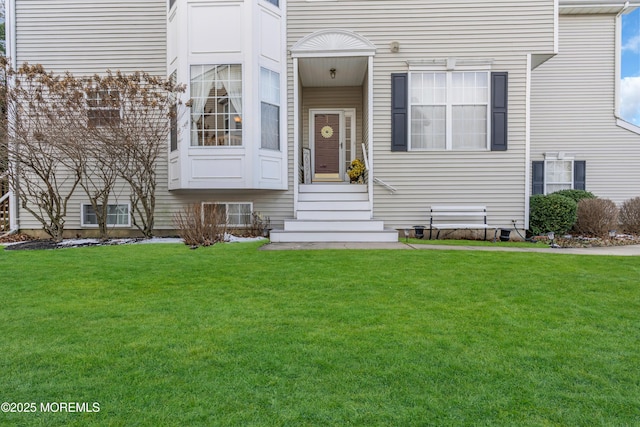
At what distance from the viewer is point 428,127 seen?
333 inches

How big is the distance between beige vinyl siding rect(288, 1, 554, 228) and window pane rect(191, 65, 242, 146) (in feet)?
5.56

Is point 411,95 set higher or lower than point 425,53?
lower

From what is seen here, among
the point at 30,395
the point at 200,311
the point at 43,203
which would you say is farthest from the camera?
the point at 43,203

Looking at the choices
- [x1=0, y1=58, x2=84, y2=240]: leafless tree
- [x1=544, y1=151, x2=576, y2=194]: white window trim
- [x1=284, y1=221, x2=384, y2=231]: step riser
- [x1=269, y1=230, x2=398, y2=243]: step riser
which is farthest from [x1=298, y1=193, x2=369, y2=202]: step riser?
[x1=544, y1=151, x2=576, y2=194]: white window trim

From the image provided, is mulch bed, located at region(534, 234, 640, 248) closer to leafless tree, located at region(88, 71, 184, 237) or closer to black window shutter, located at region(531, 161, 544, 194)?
black window shutter, located at region(531, 161, 544, 194)

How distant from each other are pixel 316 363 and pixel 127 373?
1055 mm

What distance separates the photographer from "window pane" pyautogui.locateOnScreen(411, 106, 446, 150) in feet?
27.7

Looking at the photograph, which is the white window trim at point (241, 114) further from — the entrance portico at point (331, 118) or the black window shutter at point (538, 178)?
the black window shutter at point (538, 178)

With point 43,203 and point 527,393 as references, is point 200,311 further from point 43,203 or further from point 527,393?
point 43,203

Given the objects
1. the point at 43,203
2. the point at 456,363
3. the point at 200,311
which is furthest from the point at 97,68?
the point at 456,363

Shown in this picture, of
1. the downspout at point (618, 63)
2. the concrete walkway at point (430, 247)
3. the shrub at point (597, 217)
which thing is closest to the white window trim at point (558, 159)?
the downspout at point (618, 63)

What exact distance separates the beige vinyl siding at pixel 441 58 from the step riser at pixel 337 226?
2.74ft

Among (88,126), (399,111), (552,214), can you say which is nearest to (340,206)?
(399,111)

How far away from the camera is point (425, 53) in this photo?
8320mm
